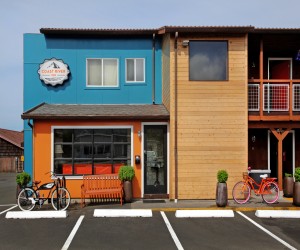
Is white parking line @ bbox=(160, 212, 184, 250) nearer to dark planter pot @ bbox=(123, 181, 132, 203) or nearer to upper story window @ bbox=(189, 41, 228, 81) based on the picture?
dark planter pot @ bbox=(123, 181, 132, 203)

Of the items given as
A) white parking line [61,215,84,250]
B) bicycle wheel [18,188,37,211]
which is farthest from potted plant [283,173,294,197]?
bicycle wheel [18,188,37,211]

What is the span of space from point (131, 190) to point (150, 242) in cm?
458

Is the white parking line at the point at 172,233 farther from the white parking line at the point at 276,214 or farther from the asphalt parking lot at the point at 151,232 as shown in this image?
the white parking line at the point at 276,214

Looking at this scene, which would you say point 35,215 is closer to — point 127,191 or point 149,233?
point 127,191

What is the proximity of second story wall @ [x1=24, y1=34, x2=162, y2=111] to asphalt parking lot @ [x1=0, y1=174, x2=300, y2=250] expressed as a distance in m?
5.32

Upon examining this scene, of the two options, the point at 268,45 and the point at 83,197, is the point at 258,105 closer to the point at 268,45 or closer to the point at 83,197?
the point at 268,45

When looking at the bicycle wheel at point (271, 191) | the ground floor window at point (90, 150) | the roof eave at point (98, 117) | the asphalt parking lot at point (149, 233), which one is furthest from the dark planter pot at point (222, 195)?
the ground floor window at point (90, 150)

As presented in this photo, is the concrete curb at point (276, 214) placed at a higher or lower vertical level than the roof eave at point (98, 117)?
lower

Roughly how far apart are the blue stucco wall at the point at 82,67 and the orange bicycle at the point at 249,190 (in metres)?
4.48

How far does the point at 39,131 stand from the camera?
1366cm

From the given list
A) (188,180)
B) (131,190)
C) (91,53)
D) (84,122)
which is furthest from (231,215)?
(91,53)

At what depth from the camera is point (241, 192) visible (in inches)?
514

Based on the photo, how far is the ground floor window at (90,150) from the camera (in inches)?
544

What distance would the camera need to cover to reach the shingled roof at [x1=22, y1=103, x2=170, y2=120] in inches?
529
